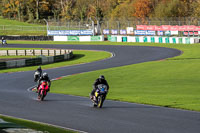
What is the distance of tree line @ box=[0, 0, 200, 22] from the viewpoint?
96.6 metres

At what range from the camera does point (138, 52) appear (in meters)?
56.5

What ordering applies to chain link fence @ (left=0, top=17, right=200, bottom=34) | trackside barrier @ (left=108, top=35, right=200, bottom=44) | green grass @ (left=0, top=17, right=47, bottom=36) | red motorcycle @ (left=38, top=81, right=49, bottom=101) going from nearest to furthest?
red motorcycle @ (left=38, top=81, right=49, bottom=101)
trackside barrier @ (left=108, top=35, right=200, bottom=44)
chain link fence @ (left=0, top=17, right=200, bottom=34)
green grass @ (left=0, top=17, right=47, bottom=36)

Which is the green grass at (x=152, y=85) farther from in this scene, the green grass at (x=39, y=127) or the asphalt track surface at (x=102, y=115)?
the green grass at (x=39, y=127)

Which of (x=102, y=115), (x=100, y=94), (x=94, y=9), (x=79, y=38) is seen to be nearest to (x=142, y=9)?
(x=79, y=38)

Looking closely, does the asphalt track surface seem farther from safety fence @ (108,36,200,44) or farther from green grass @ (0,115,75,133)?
safety fence @ (108,36,200,44)

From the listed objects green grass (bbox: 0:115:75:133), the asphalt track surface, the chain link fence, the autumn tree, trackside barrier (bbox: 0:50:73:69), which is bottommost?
trackside barrier (bbox: 0:50:73:69)

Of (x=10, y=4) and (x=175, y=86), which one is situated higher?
(x=10, y=4)

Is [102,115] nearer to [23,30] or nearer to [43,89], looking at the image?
[43,89]

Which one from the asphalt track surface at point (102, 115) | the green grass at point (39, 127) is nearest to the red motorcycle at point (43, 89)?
the asphalt track surface at point (102, 115)

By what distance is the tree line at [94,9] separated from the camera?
96562 millimetres

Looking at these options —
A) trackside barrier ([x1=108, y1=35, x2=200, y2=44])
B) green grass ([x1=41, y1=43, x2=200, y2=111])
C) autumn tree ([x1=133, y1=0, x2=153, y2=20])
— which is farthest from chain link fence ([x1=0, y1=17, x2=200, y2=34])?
green grass ([x1=41, y1=43, x2=200, y2=111])

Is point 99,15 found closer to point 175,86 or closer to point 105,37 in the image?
point 105,37

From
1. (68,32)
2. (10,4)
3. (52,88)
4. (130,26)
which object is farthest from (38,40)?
(52,88)

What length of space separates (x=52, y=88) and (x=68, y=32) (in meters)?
58.6
